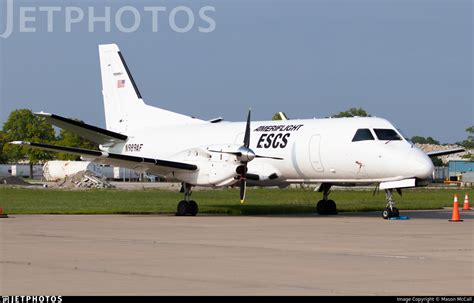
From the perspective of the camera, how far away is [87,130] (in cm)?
3175

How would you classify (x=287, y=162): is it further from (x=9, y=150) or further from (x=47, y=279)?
(x=9, y=150)

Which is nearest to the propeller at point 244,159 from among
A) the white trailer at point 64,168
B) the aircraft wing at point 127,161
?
the aircraft wing at point 127,161

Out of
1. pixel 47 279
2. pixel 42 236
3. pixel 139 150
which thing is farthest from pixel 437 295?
pixel 139 150

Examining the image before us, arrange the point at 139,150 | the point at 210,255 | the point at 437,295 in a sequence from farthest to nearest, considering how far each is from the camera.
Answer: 1. the point at 139,150
2. the point at 210,255
3. the point at 437,295

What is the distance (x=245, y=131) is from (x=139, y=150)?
5.53 m

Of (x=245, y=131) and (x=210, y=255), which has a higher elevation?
(x=245, y=131)

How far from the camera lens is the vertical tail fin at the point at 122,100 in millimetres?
35094

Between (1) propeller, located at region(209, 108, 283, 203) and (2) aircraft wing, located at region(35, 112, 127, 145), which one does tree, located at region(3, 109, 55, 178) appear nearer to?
(2) aircraft wing, located at region(35, 112, 127, 145)

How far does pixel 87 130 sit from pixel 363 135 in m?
10.3

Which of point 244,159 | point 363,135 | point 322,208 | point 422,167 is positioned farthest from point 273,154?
point 422,167

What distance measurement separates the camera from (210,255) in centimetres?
1539

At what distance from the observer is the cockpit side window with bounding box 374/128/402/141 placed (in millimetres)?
27375

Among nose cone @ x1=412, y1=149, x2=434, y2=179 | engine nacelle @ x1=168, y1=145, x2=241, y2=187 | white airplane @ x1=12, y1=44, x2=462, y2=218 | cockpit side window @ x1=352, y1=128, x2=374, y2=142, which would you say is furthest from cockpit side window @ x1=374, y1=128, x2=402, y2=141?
engine nacelle @ x1=168, y1=145, x2=241, y2=187

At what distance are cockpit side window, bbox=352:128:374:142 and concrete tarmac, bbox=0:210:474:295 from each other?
3312 mm
